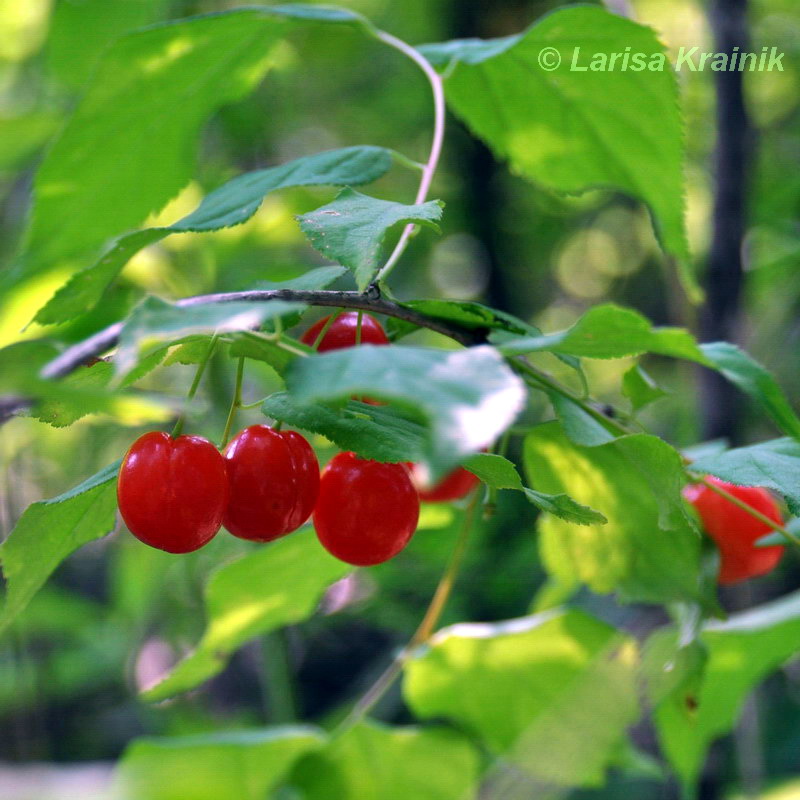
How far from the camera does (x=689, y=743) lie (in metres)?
0.74

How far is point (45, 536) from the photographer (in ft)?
1.48

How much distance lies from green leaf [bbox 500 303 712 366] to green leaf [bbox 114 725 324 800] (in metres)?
0.51

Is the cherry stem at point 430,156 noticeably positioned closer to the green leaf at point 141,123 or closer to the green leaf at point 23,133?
the green leaf at point 141,123

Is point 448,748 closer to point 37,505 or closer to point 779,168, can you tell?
point 37,505

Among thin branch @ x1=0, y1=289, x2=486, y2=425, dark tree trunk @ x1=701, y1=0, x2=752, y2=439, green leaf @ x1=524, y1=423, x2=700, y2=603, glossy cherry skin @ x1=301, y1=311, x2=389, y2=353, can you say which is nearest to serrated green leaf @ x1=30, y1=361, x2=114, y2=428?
thin branch @ x1=0, y1=289, x2=486, y2=425

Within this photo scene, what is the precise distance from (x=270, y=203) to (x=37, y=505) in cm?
80

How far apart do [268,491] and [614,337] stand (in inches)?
7.1

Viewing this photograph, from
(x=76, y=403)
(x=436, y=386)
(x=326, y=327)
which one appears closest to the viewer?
(x=436, y=386)

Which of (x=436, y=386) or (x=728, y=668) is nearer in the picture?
(x=436, y=386)

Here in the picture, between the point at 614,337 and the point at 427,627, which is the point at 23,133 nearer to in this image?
the point at 427,627

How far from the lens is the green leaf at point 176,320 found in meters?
0.29

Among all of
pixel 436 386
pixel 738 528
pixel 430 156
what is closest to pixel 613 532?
pixel 738 528

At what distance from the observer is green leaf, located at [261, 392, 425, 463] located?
15.4 inches

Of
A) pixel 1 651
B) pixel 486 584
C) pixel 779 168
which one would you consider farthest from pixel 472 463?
pixel 1 651
